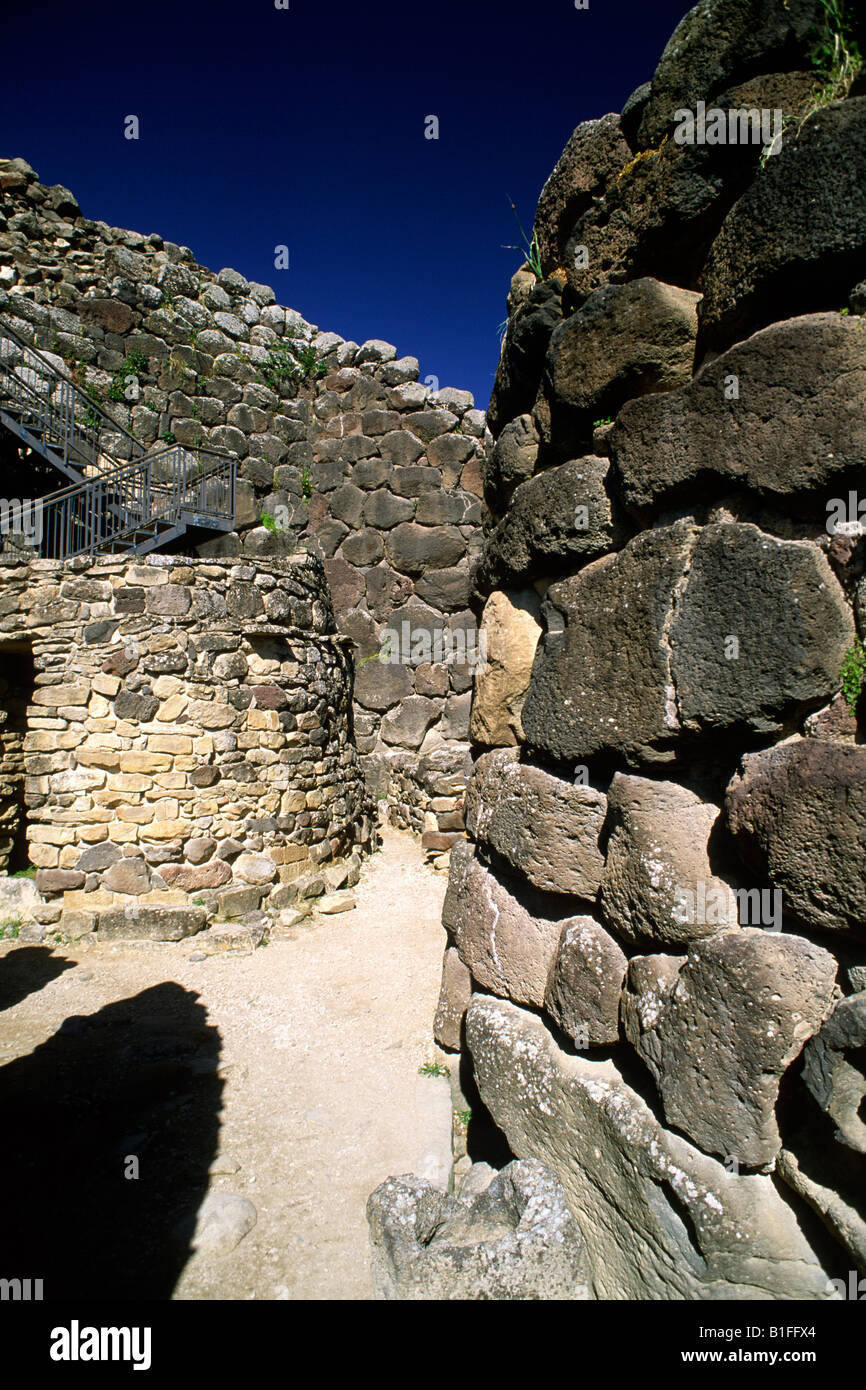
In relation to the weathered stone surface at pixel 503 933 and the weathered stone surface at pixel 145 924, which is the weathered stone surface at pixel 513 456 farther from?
the weathered stone surface at pixel 145 924

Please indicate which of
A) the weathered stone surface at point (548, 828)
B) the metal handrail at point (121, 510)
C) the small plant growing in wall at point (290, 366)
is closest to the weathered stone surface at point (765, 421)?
the weathered stone surface at point (548, 828)

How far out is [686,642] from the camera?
1.78m

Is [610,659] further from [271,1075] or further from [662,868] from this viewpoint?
[271,1075]

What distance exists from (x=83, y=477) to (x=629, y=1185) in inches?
380

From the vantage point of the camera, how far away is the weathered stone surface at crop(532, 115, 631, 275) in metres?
2.23

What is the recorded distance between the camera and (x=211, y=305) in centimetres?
1076

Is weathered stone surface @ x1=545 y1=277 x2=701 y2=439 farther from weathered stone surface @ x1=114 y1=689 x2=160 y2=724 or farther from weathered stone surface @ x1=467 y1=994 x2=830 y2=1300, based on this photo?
weathered stone surface @ x1=114 y1=689 x2=160 y2=724

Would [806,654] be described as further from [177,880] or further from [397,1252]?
[177,880]

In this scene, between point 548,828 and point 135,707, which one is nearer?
point 548,828

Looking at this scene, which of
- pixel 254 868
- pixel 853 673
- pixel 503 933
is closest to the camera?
pixel 853 673

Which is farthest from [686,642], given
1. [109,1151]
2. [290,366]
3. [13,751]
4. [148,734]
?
[290,366]

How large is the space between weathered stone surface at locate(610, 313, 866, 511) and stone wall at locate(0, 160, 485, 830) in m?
7.89

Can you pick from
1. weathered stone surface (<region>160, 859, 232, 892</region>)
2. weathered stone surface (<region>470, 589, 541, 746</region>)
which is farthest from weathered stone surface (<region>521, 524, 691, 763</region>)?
weathered stone surface (<region>160, 859, 232, 892</region>)

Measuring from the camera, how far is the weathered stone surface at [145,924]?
601 centimetres
